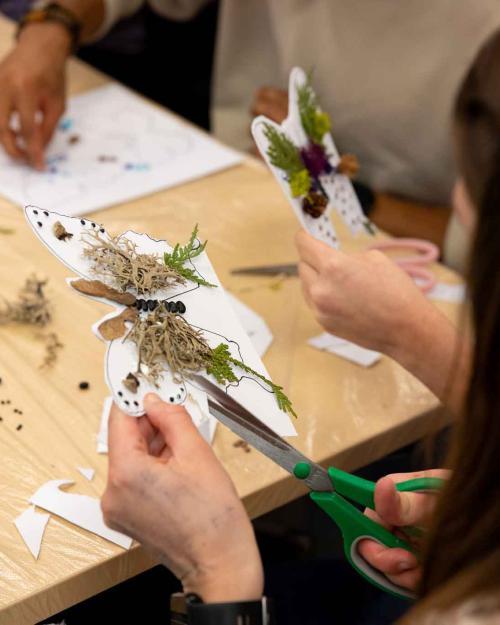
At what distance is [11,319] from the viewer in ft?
3.40

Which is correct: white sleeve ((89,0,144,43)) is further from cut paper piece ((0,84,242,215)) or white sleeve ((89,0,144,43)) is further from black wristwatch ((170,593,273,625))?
black wristwatch ((170,593,273,625))

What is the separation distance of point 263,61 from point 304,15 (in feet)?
0.57

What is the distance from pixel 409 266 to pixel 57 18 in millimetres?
817

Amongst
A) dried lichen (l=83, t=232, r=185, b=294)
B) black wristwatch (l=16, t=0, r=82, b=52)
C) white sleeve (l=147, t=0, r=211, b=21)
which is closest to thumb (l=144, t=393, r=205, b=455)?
dried lichen (l=83, t=232, r=185, b=294)

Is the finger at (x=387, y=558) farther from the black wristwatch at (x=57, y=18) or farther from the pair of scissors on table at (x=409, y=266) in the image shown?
the black wristwatch at (x=57, y=18)

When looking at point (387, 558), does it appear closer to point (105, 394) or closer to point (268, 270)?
point (105, 394)

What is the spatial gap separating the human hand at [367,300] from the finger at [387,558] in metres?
0.22

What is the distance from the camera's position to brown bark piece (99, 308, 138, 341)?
740 millimetres

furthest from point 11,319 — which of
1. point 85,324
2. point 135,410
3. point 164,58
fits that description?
point 164,58

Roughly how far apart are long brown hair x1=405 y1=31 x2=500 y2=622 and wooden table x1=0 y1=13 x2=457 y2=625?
318mm

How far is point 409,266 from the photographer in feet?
3.95

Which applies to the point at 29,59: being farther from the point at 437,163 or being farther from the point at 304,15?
the point at 437,163

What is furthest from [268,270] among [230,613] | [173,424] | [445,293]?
[230,613]

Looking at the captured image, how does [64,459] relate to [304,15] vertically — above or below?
below
